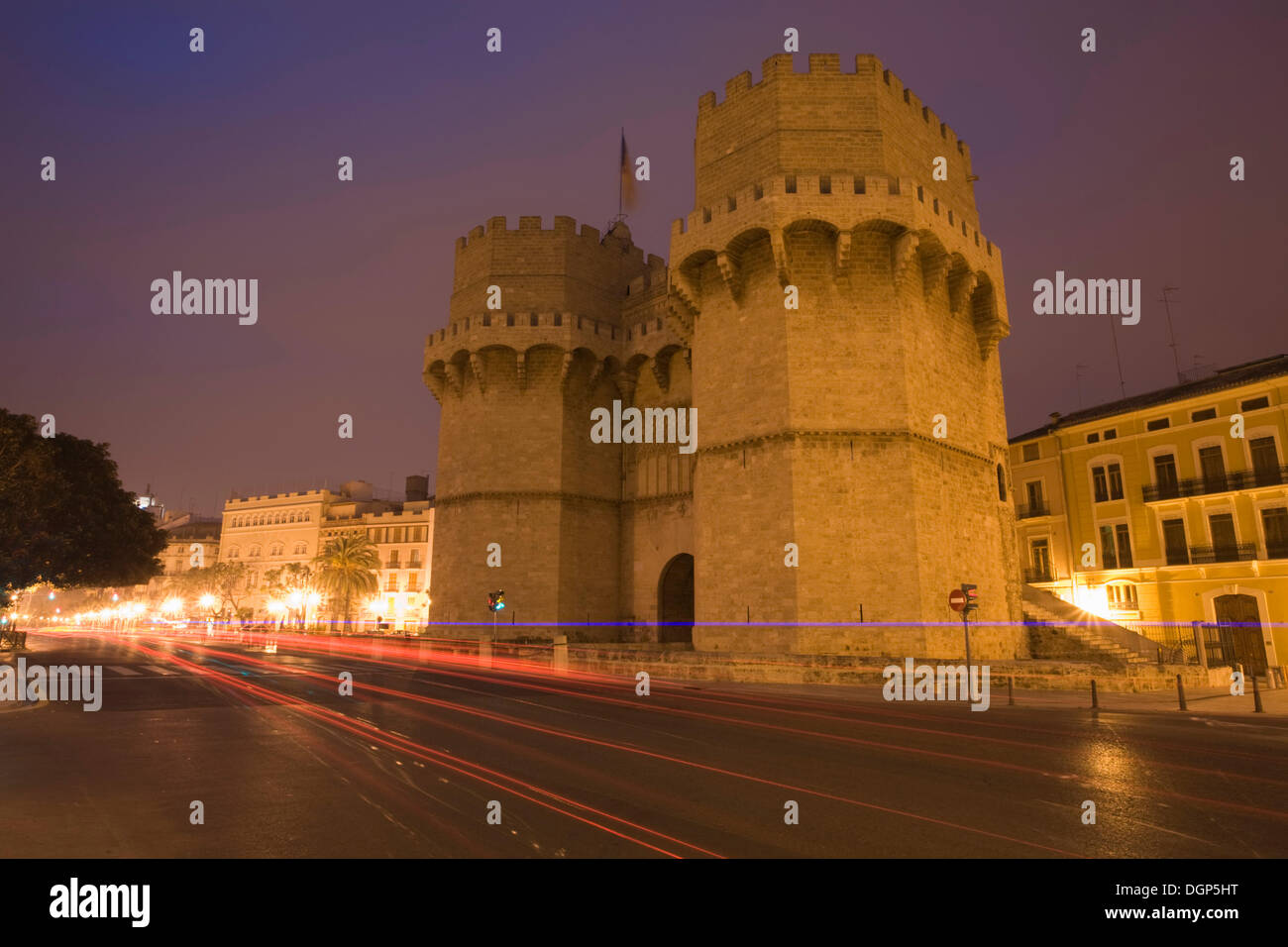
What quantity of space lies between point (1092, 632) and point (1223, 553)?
6945mm

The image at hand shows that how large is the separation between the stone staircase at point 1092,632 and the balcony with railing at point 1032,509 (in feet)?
21.3

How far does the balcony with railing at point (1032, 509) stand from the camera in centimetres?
3112

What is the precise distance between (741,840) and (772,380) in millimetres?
17495

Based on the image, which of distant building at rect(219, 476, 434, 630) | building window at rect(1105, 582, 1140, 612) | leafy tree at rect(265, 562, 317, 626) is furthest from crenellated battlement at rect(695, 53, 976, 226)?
leafy tree at rect(265, 562, 317, 626)

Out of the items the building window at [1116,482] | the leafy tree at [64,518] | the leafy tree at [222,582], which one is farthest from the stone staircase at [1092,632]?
the leafy tree at [222,582]

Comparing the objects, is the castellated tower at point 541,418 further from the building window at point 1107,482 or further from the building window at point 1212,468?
the building window at point 1212,468

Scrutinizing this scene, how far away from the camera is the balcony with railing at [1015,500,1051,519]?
3112 centimetres

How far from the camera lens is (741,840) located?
5.46 m

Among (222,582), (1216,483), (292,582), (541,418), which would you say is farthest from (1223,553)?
(222,582)

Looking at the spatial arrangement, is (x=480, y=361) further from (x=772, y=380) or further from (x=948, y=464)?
(x=948, y=464)

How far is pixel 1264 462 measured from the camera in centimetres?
2455

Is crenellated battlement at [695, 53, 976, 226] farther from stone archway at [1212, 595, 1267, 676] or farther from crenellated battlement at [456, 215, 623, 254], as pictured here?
stone archway at [1212, 595, 1267, 676]

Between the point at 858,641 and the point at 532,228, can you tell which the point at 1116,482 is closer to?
the point at 858,641
